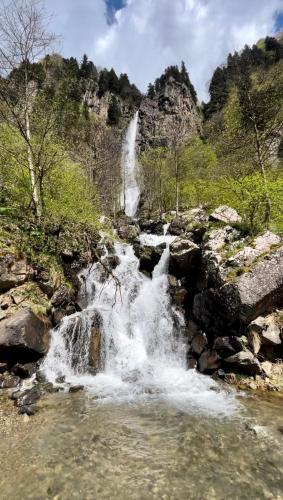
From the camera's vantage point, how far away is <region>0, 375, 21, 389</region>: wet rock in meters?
10.1

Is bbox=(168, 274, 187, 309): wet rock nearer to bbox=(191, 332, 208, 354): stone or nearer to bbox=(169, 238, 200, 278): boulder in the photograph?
bbox=(169, 238, 200, 278): boulder

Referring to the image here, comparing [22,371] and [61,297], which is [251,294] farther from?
[22,371]

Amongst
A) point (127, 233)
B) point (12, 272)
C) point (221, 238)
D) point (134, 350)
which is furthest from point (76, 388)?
point (127, 233)

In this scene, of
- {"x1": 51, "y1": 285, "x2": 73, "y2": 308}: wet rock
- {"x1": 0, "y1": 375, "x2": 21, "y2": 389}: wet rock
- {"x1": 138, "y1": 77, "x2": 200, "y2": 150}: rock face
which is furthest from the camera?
{"x1": 138, "y1": 77, "x2": 200, "y2": 150}: rock face

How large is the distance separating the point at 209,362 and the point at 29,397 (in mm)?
6482

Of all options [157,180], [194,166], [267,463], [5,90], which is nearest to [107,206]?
[157,180]

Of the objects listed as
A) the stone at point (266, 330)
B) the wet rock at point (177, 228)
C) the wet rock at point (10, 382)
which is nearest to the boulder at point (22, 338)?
the wet rock at point (10, 382)

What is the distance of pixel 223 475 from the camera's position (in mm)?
5922

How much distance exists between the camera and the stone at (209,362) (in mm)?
11383

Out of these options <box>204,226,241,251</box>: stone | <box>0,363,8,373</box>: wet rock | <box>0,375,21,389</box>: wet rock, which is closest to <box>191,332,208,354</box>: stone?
<box>204,226,241,251</box>: stone

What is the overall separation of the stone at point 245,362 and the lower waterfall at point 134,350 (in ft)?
3.46

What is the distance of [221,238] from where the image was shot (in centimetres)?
1405

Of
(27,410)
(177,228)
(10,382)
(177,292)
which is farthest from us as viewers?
(177,228)

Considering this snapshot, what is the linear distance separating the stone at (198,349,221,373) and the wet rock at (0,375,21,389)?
6758mm
